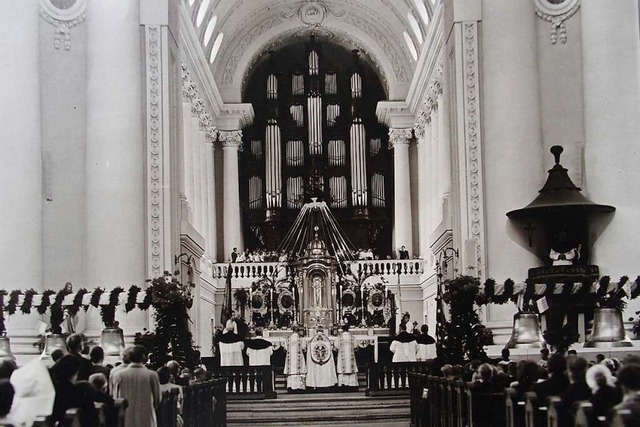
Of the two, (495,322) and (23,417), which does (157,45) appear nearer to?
(495,322)

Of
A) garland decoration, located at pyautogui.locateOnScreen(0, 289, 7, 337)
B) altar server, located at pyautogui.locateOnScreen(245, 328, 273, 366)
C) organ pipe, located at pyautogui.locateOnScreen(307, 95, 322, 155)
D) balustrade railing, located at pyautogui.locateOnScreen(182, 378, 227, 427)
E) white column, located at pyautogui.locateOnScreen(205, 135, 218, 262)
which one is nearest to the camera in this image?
balustrade railing, located at pyautogui.locateOnScreen(182, 378, 227, 427)

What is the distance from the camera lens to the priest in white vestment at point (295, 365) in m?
22.2

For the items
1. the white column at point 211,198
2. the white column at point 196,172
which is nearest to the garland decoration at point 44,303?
the white column at point 196,172

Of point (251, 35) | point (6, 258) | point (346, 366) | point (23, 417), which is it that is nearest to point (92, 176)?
point (6, 258)

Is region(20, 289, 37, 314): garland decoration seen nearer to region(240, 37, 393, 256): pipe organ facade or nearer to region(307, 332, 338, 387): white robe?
region(307, 332, 338, 387): white robe

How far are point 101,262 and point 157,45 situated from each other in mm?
4205

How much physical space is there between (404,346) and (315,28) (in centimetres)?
1620

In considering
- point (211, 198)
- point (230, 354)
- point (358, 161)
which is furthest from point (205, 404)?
point (358, 161)

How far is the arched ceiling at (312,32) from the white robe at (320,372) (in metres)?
13.7

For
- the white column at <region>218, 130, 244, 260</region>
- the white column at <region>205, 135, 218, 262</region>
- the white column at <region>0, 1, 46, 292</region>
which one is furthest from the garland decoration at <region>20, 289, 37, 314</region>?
the white column at <region>218, 130, 244, 260</region>

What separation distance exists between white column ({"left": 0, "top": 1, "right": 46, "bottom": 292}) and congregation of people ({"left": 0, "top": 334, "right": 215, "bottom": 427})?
680 centimetres

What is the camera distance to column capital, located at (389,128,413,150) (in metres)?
34.6

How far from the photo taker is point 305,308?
27.3 m


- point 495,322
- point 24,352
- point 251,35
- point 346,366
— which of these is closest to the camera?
point 24,352
